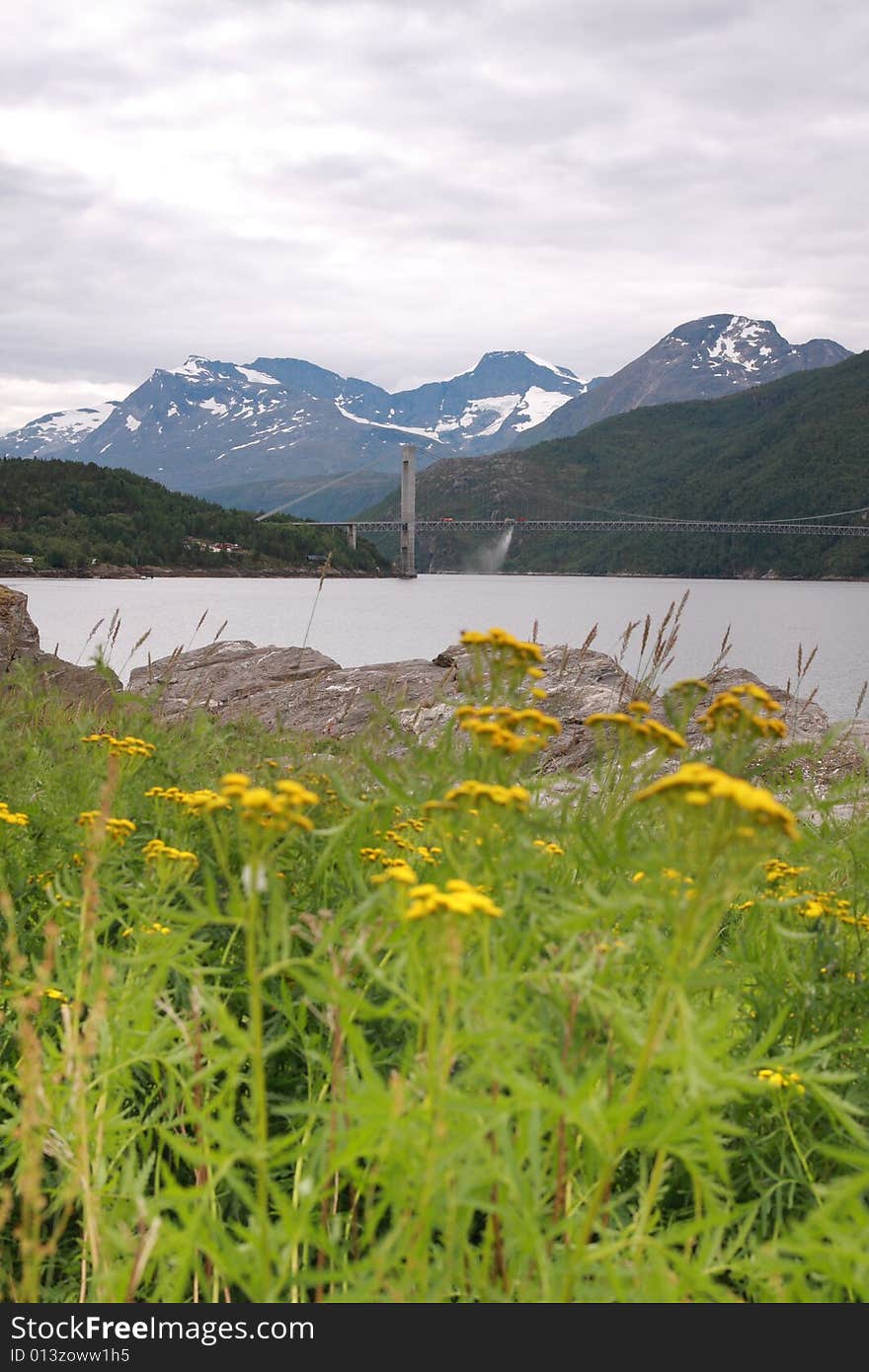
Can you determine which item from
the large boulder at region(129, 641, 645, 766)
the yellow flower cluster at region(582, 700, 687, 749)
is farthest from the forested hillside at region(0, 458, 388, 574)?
the yellow flower cluster at region(582, 700, 687, 749)

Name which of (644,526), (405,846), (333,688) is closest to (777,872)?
(405,846)

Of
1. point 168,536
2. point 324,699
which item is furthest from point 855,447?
point 324,699

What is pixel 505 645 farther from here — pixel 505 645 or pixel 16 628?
pixel 16 628

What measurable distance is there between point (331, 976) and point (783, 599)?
10166cm

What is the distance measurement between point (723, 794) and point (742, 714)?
73cm

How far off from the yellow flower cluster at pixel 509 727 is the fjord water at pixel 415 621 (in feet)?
35.8

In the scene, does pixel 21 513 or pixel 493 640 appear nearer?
pixel 493 640

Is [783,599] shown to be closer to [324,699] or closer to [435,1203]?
[324,699]

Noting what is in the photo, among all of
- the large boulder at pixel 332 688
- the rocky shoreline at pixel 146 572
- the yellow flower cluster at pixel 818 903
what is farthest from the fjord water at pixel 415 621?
the yellow flower cluster at pixel 818 903

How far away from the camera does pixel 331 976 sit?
1.50 metres

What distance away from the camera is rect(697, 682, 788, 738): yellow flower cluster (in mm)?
1986

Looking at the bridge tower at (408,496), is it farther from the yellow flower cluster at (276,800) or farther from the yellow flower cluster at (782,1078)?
the yellow flower cluster at (276,800)

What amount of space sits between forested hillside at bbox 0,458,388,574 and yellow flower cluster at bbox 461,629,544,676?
270 ft

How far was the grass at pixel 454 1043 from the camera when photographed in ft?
4.93
